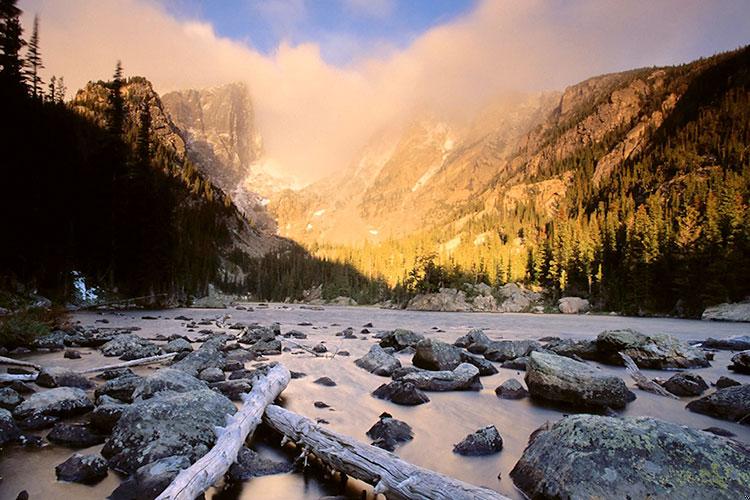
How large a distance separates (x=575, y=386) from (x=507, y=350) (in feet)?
25.1

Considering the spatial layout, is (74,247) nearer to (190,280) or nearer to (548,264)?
(190,280)

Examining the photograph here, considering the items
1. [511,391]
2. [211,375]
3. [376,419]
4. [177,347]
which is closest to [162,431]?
[376,419]

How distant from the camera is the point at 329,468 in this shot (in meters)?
5.72

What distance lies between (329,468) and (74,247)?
4104 cm

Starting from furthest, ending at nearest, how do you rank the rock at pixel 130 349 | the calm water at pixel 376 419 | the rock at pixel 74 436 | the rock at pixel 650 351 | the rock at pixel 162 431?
the rock at pixel 130 349
the rock at pixel 650 351
the rock at pixel 74 436
the rock at pixel 162 431
the calm water at pixel 376 419

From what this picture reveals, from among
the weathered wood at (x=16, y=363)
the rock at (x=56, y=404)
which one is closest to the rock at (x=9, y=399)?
the rock at (x=56, y=404)

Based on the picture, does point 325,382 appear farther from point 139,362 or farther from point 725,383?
point 725,383

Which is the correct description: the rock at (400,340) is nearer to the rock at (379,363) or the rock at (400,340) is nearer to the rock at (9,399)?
the rock at (379,363)

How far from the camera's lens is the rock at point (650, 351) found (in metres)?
14.0

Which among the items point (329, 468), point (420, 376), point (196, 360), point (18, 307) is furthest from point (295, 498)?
point (18, 307)

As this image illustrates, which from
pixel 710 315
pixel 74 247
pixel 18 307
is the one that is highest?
pixel 74 247

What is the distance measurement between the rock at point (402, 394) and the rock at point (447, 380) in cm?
89

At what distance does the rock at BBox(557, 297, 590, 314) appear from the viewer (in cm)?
7288

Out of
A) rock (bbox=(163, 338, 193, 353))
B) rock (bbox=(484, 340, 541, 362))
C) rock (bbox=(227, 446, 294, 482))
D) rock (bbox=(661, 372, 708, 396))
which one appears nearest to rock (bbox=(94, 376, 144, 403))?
rock (bbox=(227, 446, 294, 482))
